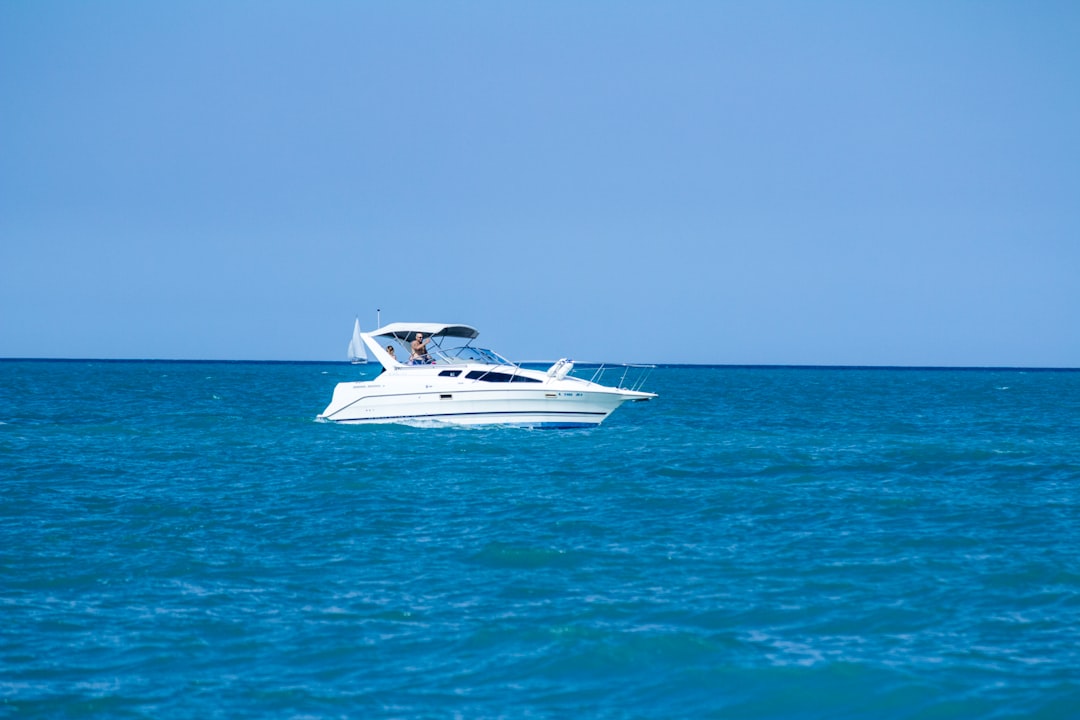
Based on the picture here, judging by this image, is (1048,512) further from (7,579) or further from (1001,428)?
(1001,428)

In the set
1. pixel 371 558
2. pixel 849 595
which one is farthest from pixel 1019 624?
pixel 371 558

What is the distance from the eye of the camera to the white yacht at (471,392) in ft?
123

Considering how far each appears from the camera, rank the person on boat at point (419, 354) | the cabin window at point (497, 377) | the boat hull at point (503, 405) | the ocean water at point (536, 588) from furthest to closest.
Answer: the person on boat at point (419, 354) < the cabin window at point (497, 377) < the boat hull at point (503, 405) < the ocean water at point (536, 588)

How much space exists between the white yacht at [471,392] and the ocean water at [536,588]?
276 inches

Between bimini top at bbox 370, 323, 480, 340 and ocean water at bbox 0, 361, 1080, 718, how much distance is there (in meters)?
10.5

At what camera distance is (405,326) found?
40.7 meters

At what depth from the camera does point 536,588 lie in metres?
14.6

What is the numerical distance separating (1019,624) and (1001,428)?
35166mm

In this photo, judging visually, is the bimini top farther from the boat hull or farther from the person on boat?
the boat hull

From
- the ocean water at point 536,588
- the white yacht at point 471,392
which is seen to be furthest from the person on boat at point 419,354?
the ocean water at point 536,588

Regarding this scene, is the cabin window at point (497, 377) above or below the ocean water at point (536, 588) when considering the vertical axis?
above

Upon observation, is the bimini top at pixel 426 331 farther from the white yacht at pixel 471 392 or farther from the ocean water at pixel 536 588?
the ocean water at pixel 536 588

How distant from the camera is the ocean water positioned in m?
10.8

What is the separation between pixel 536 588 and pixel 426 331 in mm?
26329
